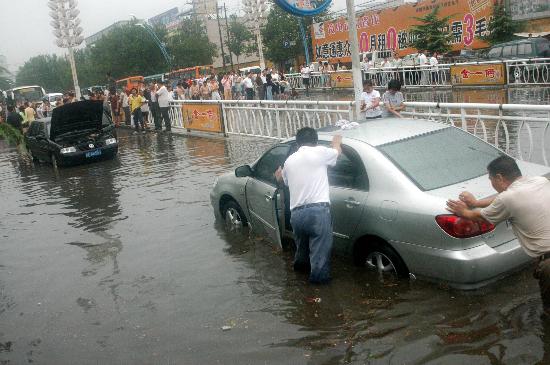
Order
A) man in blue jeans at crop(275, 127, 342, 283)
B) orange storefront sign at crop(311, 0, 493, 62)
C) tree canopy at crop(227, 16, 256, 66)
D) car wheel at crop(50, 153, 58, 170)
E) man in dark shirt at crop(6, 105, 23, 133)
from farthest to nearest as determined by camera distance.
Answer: tree canopy at crop(227, 16, 256, 66) < orange storefront sign at crop(311, 0, 493, 62) < man in dark shirt at crop(6, 105, 23, 133) < car wheel at crop(50, 153, 58, 170) < man in blue jeans at crop(275, 127, 342, 283)

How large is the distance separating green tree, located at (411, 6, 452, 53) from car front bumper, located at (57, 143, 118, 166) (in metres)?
21.5

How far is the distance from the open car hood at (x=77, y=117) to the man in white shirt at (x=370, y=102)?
826cm

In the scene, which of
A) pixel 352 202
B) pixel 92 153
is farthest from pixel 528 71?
pixel 352 202

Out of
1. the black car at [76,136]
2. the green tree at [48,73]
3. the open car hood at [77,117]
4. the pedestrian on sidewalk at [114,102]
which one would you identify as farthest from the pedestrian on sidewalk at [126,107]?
the green tree at [48,73]

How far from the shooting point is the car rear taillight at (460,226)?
4570 mm

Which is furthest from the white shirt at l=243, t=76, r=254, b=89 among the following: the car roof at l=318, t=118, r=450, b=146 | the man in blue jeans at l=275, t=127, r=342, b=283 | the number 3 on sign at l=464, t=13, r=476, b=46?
the man in blue jeans at l=275, t=127, r=342, b=283

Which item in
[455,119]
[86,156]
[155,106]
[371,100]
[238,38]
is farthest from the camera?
[238,38]

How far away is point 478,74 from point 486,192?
772 inches

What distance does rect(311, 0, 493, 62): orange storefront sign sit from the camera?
106 ft

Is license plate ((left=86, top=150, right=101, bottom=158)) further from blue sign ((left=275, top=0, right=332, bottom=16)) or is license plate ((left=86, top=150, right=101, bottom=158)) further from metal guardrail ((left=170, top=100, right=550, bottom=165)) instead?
blue sign ((left=275, top=0, right=332, bottom=16))

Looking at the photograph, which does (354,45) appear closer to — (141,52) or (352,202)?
(352,202)

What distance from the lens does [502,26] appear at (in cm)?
3066

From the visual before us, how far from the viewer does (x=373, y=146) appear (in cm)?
549

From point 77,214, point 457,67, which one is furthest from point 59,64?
point 77,214
